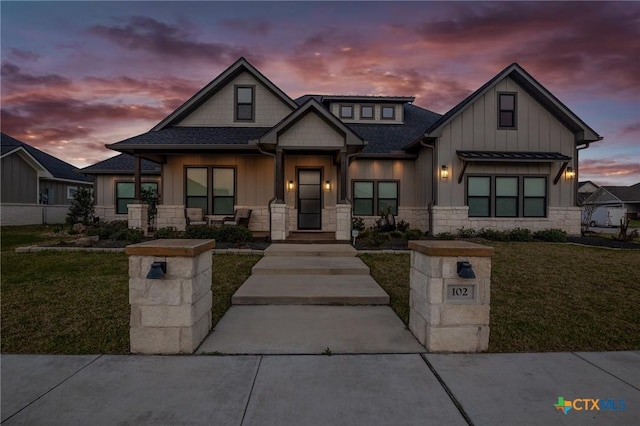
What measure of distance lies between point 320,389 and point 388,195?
44.3 feet

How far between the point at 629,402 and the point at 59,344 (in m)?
5.67

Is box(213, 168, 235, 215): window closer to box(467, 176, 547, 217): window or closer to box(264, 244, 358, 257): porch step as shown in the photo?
box(264, 244, 358, 257): porch step

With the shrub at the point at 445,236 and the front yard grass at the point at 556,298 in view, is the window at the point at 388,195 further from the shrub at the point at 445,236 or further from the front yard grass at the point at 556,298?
the front yard grass at the point at 556,298

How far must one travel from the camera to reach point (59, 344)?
3807 mm

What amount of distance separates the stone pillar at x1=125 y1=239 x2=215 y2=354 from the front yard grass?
9.52 ft

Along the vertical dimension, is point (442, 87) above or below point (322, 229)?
above

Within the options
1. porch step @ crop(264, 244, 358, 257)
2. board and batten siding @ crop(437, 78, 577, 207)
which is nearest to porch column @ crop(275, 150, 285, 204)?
porch step @ crop(264, 244, 358, 257)

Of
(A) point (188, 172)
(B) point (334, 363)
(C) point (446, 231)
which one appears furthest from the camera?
(A) point (188, 172)

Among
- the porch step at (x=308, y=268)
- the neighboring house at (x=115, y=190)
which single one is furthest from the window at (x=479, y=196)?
the neighboring house at (x=115, y=190)

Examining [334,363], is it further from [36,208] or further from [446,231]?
[36,208]

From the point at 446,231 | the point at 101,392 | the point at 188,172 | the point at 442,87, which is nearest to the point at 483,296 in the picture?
the point at 101,392

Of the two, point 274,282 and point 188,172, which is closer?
point 274,282

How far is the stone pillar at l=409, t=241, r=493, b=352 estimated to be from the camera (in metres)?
3.61

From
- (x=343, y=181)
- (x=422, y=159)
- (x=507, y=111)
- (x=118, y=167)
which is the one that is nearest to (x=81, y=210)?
(x=118, y=167)
